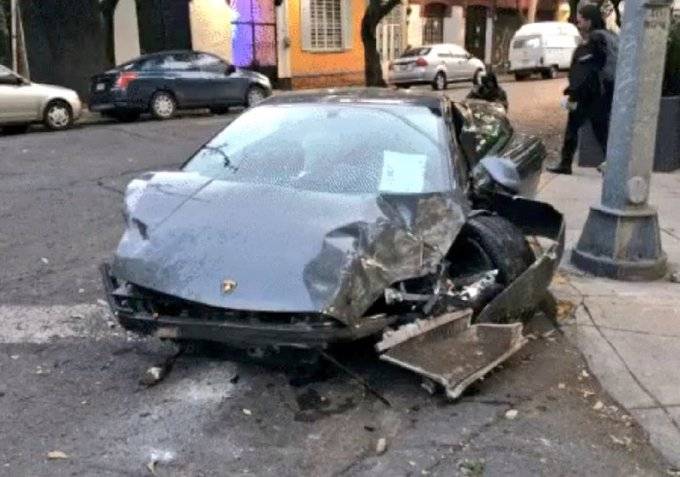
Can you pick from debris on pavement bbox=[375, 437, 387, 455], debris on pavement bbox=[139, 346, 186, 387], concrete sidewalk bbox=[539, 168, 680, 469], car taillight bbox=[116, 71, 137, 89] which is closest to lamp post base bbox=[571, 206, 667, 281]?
concrete sidewalk bbox=[539, 168, 680, 469]

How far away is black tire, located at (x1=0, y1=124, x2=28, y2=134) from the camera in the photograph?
579 inches

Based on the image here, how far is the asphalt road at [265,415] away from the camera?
3.44m

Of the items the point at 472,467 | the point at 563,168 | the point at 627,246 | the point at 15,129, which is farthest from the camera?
the point at 15,129

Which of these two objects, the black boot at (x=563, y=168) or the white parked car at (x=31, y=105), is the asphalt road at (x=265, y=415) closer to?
the black boot at (x=563, y=168)

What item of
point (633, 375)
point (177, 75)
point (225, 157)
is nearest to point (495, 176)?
point (633, 375)

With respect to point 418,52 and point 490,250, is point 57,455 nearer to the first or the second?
point 490,250

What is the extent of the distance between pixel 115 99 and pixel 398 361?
13.5m

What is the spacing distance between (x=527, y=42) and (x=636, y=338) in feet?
89.9

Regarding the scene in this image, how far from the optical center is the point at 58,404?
399cm

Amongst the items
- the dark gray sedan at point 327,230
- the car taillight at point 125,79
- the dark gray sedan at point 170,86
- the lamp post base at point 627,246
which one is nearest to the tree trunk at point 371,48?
the dark gray sedan at point 170,86

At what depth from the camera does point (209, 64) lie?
691 inches

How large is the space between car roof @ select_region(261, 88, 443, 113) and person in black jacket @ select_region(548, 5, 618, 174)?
4008 mm

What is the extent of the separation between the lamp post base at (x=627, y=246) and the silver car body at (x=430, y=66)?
21.3 metres

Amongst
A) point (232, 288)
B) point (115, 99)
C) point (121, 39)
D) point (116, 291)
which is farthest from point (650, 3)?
point (121, 39)
